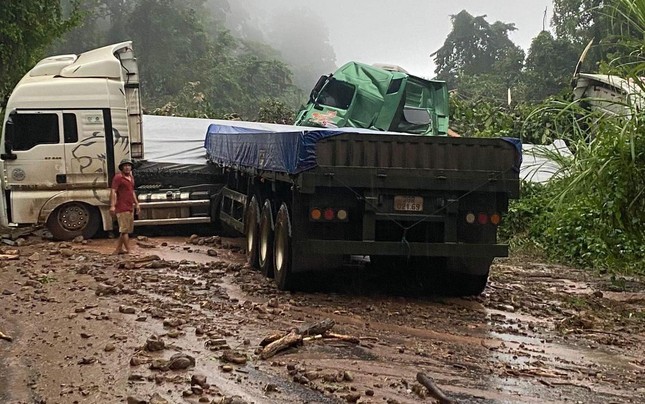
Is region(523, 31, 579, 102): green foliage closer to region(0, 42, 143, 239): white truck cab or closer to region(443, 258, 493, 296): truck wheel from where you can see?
region(0, 42, 143, 239): white truck cab

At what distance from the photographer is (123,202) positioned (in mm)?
13211

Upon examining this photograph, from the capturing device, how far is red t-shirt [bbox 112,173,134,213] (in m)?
13.1

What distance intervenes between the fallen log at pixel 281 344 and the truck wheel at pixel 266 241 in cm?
347

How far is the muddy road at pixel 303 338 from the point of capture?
5.70 m

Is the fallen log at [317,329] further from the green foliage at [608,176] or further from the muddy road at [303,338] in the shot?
the green foliage at [608,176]

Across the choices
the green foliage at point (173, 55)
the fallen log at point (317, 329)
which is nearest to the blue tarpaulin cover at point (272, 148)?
the fallen log at point (317, 329)

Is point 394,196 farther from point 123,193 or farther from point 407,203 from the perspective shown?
point 123,193

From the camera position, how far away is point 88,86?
46.7 ft

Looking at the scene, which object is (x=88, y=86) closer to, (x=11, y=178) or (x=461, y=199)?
(x=11, y=178)

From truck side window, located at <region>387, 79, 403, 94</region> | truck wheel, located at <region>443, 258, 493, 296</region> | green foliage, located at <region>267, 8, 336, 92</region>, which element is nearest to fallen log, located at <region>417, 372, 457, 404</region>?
truck wheel, located at <region>443, 258, 493, 296</region>

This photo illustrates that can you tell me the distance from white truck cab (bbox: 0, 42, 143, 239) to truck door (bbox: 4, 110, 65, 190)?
0.02 m

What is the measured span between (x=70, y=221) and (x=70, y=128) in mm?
1642

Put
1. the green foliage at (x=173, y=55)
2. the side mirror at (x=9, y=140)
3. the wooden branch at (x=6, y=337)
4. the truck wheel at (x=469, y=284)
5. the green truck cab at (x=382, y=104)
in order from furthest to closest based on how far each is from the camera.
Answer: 1. the green foliage at (x=173, y=55)
2. the green truck cab at (x=382, y=104)
3. the side mirror at (x=9, y=140)
4. the truck wheel at (x=469, y=284)
5. the wooden branch at (x=6, y=337)

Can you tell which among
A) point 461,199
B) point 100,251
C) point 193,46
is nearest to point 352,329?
point 461,199
